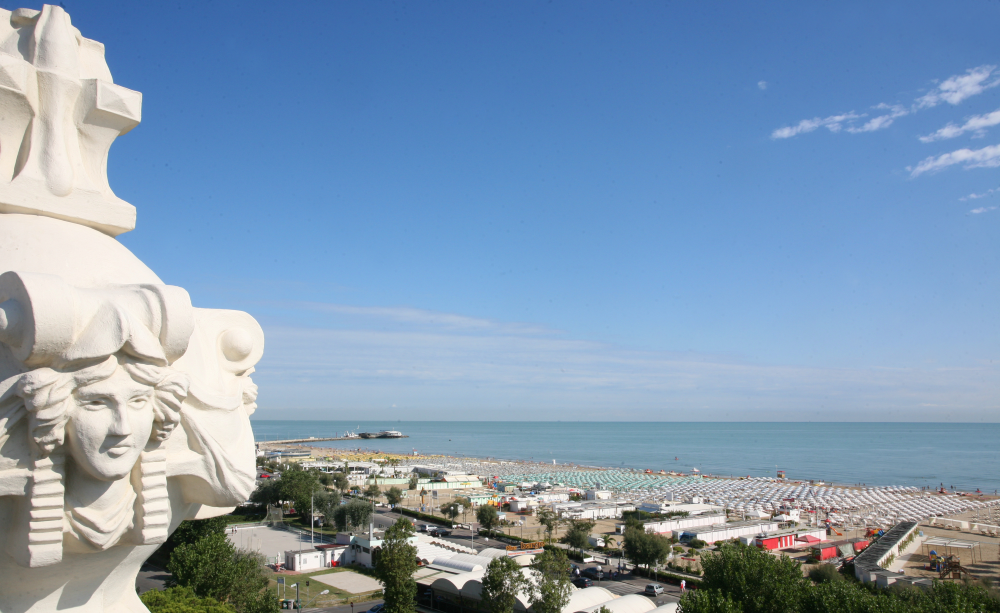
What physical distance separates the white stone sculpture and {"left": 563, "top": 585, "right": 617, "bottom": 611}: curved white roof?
16.1 m

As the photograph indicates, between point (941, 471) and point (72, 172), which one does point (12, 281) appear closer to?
point (72, 172)

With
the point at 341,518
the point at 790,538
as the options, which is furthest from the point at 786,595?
the point at 341,518

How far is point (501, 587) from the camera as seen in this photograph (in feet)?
66.2

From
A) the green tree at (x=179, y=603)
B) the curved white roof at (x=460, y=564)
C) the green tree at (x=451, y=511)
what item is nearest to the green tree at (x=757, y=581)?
the curved white roof at (x=460, y=564)

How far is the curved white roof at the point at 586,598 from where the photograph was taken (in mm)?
21281

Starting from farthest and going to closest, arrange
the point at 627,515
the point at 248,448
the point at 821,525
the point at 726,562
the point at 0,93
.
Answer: the point at 627,515 < the point at 821,525 < the point at 726,562 < the point at 248,448 < the point at 0,93

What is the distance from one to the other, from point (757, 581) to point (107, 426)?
52.9 feet

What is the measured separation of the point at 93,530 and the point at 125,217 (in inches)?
153

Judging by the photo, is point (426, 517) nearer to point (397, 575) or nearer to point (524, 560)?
point (524, 560)

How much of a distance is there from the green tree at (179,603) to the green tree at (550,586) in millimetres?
9044

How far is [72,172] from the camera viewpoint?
775 cm

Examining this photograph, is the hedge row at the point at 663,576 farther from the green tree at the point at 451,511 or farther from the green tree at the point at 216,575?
the green tree at the point at 216,575

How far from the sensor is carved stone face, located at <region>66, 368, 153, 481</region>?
19.2 feet

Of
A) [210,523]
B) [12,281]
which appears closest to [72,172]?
[12,281]
